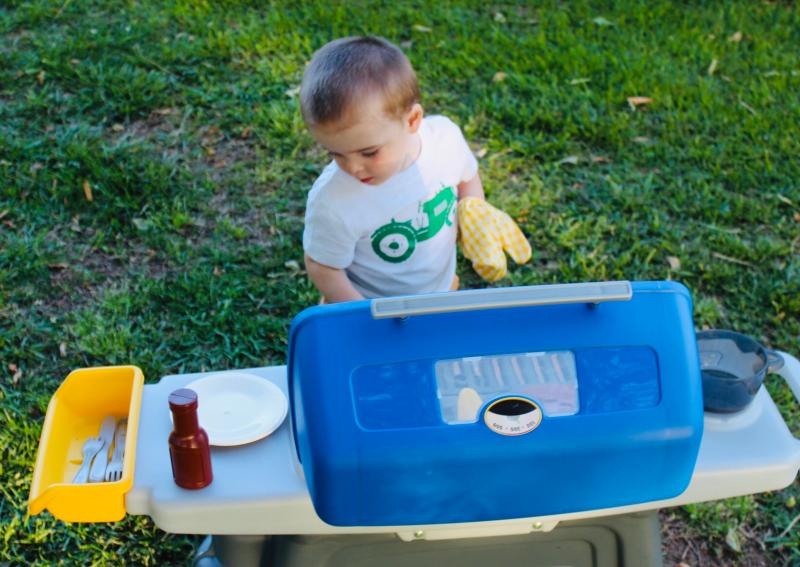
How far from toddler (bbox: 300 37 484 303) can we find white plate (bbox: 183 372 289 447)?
1.49ft

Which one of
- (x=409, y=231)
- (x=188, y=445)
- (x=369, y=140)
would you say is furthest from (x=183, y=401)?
(x=409, y=231)

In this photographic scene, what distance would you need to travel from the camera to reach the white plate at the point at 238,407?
1.61 meters

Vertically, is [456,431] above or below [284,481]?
above

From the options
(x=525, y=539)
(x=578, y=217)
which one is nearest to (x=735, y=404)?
(x=525, y=539)

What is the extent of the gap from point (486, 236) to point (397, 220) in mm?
229

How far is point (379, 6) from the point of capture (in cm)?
425

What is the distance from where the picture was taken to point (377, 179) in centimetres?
204

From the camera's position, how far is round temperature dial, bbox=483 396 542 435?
1.39 m

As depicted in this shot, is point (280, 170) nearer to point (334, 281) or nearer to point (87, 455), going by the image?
point (334, 281)

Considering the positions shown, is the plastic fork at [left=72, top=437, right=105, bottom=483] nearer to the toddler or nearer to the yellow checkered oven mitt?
the toddler

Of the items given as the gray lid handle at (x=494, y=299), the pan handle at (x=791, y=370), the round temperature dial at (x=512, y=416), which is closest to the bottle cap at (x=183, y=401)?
the gray lid handle at (x=494, y=299)

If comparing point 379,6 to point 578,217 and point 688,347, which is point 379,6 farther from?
point 688,347

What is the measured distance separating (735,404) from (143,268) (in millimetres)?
1959

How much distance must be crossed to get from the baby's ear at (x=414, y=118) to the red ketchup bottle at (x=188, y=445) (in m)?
A: 0.85
